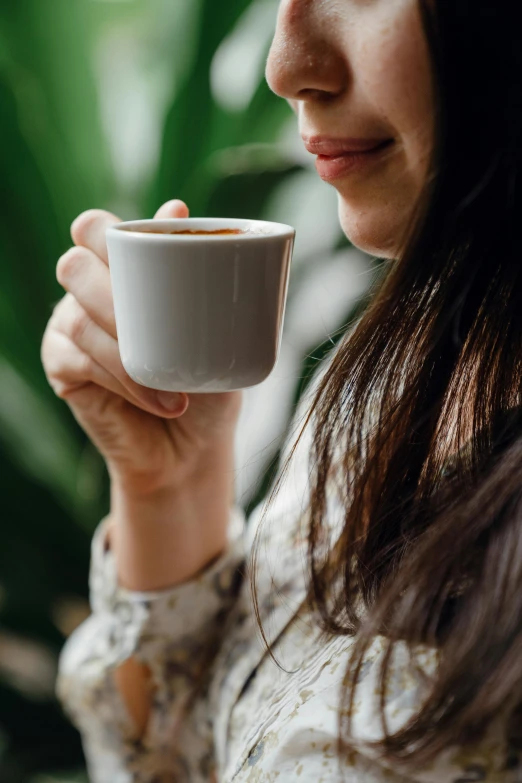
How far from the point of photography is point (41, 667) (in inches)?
45.9

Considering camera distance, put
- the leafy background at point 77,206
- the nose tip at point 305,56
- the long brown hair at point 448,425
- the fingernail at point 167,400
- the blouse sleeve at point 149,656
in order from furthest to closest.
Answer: the leafy background at point 77,206 → the blouse sleeve at point 149,656 → the fingernail at point 167,400 → the nose tip at point 305,56 → the long brown hair at point 448,425

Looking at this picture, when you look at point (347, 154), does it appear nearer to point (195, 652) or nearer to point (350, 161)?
point (350, 161)

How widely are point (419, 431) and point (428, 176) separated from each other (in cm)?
16

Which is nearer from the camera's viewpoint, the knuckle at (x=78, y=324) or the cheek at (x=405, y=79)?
the cheek at (x=405, y=79)

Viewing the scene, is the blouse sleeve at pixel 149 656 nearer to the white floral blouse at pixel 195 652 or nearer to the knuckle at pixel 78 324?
the white floral blouse at pixel 195 652

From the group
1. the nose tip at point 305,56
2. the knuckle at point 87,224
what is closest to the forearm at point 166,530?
the knuckle at point 87,224

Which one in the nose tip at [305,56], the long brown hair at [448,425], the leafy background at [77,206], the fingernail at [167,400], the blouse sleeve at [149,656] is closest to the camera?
the long brown hair at [448,425]

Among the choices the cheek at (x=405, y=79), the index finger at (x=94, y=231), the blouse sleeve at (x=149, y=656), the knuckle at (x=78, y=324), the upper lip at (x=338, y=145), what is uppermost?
the cheek at (x=405, y=79)

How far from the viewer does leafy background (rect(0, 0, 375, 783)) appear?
985 mm

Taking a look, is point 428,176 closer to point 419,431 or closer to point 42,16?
point 419,431

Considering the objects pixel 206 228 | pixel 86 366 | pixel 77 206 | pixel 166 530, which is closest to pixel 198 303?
pixel 206 228

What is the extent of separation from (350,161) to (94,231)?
221 mm

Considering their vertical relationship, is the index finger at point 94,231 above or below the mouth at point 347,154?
below

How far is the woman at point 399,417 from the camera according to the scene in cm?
39
